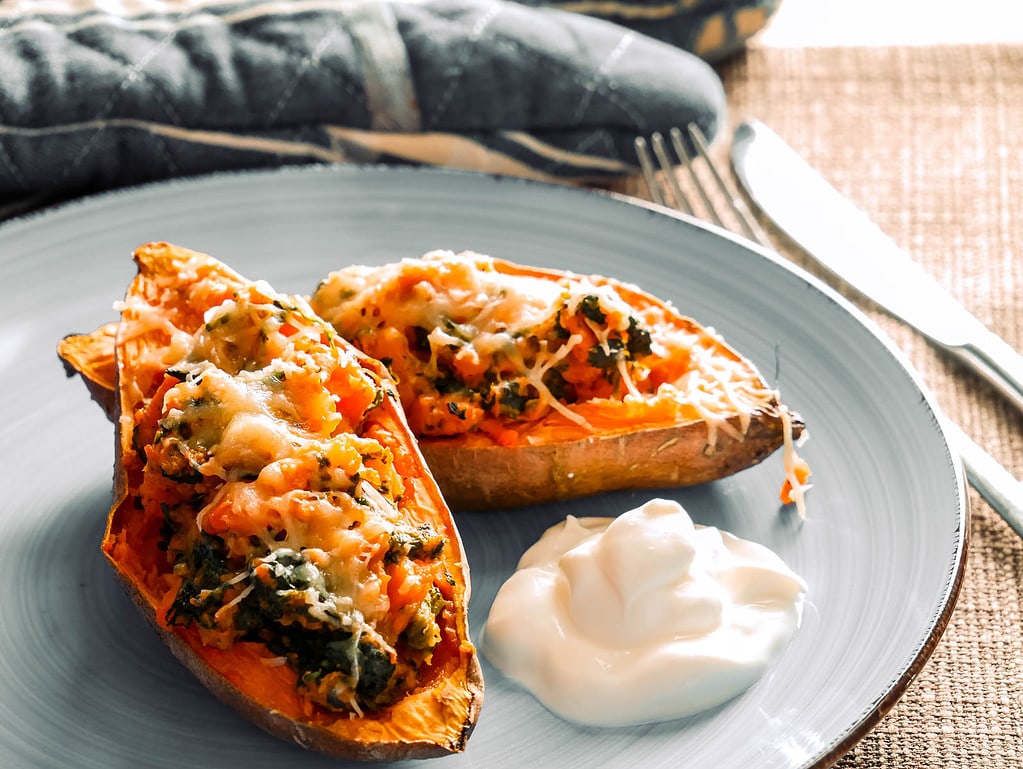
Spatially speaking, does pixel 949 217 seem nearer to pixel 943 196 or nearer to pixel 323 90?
pixel 943 196

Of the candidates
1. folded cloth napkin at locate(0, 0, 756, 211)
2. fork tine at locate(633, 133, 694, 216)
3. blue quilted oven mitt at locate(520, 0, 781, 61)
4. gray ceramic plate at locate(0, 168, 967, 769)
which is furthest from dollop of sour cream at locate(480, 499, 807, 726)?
blue quilted oven mitt at locate(520, 0, 781, 61)

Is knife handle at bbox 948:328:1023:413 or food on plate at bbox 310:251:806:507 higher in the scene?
food on plate at bbox 310:251:806:507

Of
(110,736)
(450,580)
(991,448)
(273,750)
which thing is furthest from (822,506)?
(110,736)

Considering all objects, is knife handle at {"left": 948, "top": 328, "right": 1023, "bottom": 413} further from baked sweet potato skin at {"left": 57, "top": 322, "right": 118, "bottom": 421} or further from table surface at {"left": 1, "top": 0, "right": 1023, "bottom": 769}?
baked sweet potato skin at {"left": 57, "top": 322, "right": 118, "bottom": 421}

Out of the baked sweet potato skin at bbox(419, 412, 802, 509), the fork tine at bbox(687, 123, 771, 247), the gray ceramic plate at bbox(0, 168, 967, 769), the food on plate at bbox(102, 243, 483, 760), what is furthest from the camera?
the fork tine at bbox(687, 123, 771, 247)

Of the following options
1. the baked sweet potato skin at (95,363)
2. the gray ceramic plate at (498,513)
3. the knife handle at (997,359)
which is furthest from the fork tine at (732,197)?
the baked sweet potato skin at (95,363)

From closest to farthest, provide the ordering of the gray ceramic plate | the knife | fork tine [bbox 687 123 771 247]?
the gray ceramic plate → the knife → fork tine [bbox 687 123 771 247]

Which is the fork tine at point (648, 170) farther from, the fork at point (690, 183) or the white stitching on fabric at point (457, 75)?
the white stitching on fabric at point (457, 75)

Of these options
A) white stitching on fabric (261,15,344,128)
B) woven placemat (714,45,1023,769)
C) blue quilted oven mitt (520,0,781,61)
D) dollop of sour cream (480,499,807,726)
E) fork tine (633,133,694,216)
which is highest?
white stitching on fabric (261,15,344,128)

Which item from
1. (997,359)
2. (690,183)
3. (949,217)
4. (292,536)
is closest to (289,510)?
(292,536)
